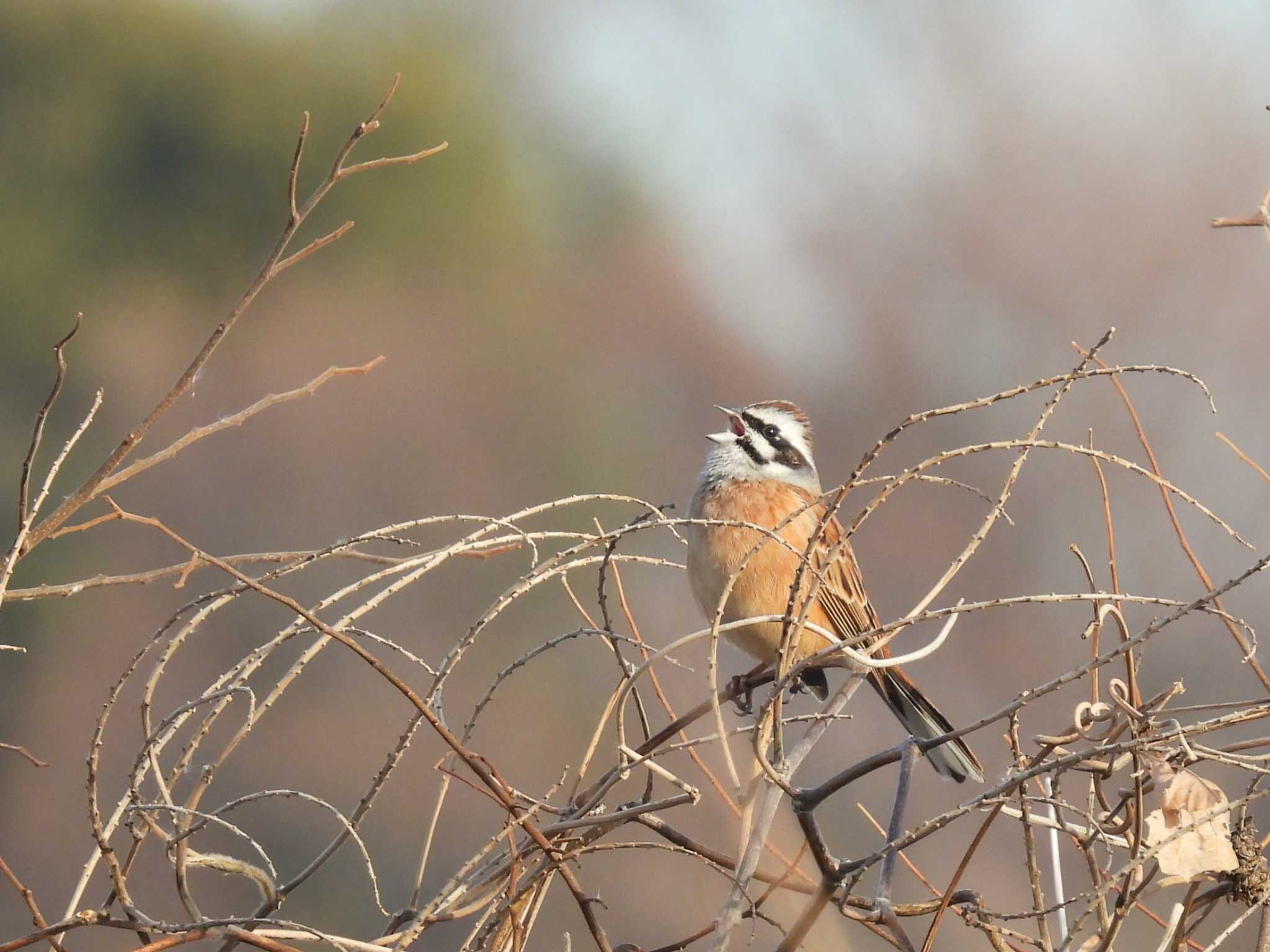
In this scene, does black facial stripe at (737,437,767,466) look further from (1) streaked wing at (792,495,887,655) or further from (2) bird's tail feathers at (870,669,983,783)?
(2) bird's tail feathers at (870,669,983,783)

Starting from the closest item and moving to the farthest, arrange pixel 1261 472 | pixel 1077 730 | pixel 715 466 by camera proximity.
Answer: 1. pixel 1077 730
2. pixel 1261 472
3. pixel 715 466

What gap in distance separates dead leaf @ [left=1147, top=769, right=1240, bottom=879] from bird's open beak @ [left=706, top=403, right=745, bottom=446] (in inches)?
80.4

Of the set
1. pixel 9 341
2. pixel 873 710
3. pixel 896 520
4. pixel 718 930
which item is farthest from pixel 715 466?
pixel 9 341

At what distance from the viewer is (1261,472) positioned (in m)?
1.51

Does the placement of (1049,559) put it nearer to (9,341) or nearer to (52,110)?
(9,341)

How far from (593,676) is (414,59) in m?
12.7

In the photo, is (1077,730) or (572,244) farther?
(572,244)

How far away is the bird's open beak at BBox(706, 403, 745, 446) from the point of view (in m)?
3.36

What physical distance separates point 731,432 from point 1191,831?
7.25 ft

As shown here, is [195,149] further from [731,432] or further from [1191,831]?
[1191,831]

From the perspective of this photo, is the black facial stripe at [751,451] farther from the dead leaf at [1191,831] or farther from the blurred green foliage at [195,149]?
the blurred green foliage at [195,149]

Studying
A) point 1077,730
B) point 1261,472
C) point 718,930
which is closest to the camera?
point 718,930

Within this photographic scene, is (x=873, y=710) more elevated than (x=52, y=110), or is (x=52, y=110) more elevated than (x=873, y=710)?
(x=52, y=110)

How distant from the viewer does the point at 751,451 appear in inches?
133
